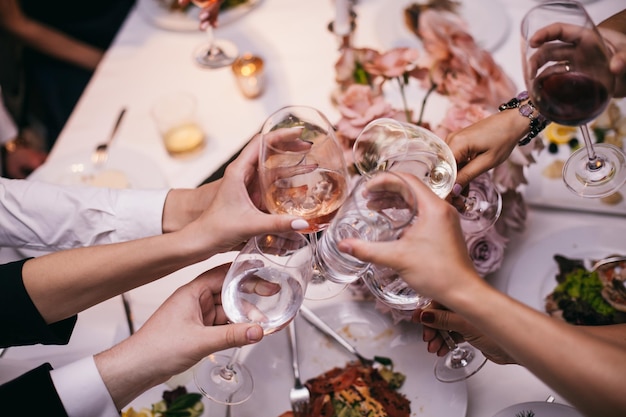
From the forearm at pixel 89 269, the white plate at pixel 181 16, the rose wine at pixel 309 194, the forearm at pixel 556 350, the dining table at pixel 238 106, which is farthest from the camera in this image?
the white plate at pixel 181 16

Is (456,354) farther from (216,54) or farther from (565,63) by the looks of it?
(216,54)

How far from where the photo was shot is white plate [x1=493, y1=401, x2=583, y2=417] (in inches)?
41.8

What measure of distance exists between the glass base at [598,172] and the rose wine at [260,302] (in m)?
0.74

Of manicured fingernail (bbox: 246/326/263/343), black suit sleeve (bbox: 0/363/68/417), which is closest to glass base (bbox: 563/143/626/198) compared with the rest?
manicured fingernail (bbox: 246/326/263/343)

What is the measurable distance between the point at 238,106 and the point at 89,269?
78 centimetres

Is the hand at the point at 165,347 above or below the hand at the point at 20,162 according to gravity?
above

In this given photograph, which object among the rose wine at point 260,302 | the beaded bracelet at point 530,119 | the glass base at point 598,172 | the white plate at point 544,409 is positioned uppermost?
the beaded bracelet at point 530,119

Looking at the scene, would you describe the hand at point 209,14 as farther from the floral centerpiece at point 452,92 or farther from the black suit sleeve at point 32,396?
the black suit sleeve at point 32,396

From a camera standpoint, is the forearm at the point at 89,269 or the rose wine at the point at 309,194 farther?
the forearm at the point at 89,269

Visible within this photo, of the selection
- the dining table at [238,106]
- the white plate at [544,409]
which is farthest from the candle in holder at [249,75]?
the white plate at [544,409]

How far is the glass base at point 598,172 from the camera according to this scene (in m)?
1.30

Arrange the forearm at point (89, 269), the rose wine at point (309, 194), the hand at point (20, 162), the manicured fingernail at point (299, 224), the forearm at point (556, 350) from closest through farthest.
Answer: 1. the forearm at point (556, 350)
2. the manicured fingernail at point (299, 224)
3. the rose wine at point (309, 194)
4. the forearm at point (89, 269)
5. the hand at point (20, 162)

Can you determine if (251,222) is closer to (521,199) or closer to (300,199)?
(300,199)

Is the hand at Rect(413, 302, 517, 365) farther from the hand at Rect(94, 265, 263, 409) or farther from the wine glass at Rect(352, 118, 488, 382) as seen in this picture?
the hand at Rect(94, 265, 263, 409)
